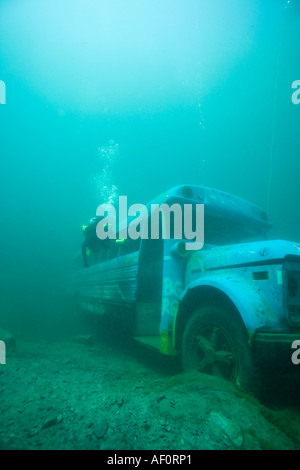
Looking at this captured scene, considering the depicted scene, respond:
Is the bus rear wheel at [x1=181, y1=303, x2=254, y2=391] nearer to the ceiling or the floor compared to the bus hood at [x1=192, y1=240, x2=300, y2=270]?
nearer to the floor

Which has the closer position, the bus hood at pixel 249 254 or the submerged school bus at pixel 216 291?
the submerged school bus at pixel 216 291

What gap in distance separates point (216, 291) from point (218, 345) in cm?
59

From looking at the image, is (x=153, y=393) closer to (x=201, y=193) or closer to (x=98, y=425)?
(x=98, y=425)

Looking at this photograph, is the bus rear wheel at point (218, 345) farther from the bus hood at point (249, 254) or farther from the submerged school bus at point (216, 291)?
the bus hood at point (249, 254)

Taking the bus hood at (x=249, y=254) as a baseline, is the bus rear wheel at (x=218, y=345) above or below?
below

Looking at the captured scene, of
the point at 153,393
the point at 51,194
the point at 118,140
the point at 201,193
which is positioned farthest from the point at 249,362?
the point at 118,140

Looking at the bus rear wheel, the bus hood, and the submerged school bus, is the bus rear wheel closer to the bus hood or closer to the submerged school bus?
the submerged school bus

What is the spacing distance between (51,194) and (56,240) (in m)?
18.5

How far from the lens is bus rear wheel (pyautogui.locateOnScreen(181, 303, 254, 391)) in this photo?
7.43 feet

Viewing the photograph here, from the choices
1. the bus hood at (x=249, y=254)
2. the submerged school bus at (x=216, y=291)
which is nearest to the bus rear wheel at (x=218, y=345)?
the submerged school bus at (x=216, y=291)

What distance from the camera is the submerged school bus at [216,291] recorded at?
2.29 metres

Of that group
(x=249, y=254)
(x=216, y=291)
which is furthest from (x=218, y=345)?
(x=249, y=254)

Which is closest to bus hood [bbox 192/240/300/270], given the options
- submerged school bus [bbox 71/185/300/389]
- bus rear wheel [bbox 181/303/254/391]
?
submerged school bus [bbox 71/185/300/389]
